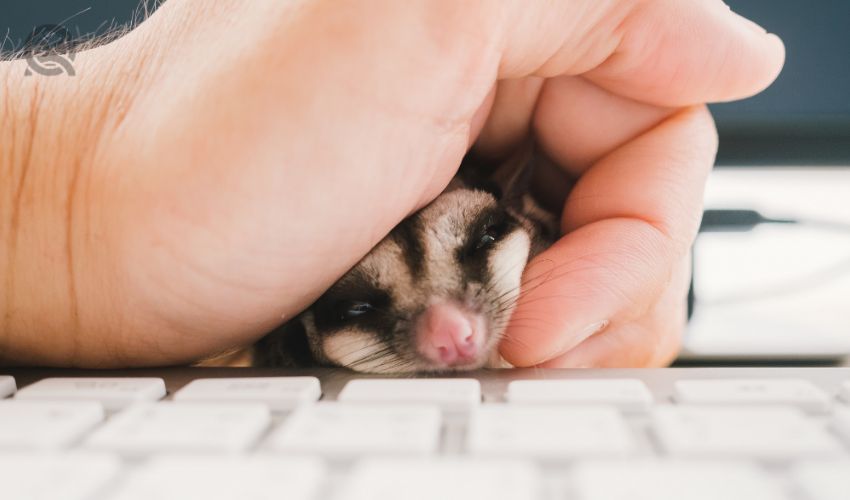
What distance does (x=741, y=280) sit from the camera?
2131mm

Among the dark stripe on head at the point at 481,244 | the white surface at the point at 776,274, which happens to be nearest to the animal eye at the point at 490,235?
the dark stripe on head at the point at 481,244

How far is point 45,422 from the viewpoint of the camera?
61 centimetres

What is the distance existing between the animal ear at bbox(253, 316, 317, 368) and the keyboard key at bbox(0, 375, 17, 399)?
547mm

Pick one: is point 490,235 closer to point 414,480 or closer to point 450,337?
point 450,337

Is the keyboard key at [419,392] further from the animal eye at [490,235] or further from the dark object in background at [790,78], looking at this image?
the dark object in background at [790,78]

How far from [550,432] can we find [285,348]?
0.86m

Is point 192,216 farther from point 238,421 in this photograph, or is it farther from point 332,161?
point 238,421

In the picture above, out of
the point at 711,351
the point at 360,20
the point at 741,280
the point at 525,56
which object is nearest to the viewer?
the point at 360,20

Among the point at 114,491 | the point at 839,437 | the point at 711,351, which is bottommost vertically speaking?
the point at 711,351

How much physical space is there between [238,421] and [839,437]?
0.48m

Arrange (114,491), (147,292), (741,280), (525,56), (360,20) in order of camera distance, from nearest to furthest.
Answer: (114,491) < (360,20) < (147,292) < (525,56) < (741,280)

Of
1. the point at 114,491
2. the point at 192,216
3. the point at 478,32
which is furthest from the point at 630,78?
the point at 114,491

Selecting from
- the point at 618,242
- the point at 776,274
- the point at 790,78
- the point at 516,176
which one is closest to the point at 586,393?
the point at 618,242

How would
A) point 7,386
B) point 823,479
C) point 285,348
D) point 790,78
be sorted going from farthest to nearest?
point 790,78, point 285,348, point 7,386, point 823,479
